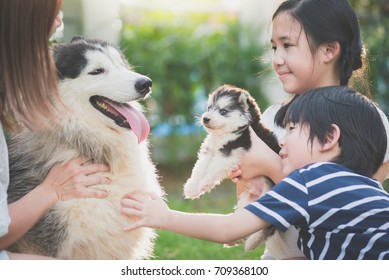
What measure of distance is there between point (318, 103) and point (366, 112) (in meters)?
0.15

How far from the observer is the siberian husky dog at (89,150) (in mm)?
2000

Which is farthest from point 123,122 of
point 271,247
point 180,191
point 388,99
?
point 388,99

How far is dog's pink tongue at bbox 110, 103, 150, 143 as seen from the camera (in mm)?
2043

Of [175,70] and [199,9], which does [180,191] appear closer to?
[175,70]

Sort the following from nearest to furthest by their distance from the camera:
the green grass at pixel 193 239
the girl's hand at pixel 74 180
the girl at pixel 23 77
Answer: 1. the girl at pixel 23 77
2. the girl's hand at pixel 74 180
3. the green grass at pixel 193 239

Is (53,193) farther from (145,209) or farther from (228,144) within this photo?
(228,144)

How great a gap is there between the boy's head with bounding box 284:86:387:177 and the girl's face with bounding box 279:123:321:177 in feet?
0.04

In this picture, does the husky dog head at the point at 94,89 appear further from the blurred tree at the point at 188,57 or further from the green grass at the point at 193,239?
the blurred tree at the point at 188,57

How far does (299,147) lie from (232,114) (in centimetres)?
36

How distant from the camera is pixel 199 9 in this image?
5.30 metres

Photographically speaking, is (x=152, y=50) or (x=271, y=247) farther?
(x=152, y=50)

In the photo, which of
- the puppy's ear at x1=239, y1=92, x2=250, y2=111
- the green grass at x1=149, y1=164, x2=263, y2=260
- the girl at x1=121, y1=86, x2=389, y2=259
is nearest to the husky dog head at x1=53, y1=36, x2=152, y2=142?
the girl at x1=121, y1=86, x2=389, y2=259

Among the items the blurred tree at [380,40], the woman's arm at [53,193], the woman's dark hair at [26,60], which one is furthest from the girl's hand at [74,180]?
the blurred tree at [380,40]

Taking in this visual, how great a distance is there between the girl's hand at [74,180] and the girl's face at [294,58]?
74cm
